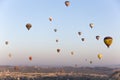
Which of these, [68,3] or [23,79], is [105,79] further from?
[68,3]

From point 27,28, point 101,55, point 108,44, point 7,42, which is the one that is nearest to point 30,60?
point 7,42

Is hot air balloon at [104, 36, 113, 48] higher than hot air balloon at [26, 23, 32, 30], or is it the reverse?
hot air balloon at [26, 23, 32, 30]

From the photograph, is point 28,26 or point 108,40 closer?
point 108,40

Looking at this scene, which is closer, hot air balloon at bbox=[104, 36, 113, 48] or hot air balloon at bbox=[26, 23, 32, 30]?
hot air balloon at bbox=[104, 36, 113, 48]

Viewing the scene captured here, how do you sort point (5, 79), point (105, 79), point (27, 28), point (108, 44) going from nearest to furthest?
point (108, 44), point (27, 28), point (105, 79), point (5, 79)

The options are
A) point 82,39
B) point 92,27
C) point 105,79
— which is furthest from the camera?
point 105,79

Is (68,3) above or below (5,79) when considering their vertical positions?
above

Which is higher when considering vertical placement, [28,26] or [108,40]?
[28,26]

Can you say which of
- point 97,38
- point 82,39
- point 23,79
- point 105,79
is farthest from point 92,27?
point 23,79

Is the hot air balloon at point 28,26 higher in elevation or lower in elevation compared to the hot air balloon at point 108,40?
higher

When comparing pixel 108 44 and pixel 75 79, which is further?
pixel 75 79

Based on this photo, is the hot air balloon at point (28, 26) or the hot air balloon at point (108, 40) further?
the hot air balloon at point (28, 26)
